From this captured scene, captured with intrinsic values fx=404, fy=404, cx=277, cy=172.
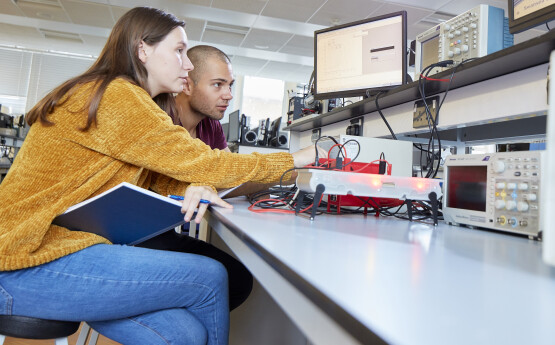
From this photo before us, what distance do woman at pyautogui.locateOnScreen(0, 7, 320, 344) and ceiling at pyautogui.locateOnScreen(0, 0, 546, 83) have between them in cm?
432

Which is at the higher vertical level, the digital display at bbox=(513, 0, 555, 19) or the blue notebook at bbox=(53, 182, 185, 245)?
the digital display at bbox=(513, 0, 555, 19)

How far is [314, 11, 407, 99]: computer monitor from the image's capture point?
147cm

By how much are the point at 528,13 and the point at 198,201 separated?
880mm

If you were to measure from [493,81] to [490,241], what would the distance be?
25.6 inches

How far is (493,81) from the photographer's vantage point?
1145 millimetres

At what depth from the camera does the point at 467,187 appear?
0.88 metres

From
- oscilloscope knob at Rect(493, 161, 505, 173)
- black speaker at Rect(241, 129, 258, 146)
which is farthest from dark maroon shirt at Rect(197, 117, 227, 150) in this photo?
black speaker at Rect(241, 129, 258, 146)

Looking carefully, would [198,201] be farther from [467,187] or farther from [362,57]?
[362,57]

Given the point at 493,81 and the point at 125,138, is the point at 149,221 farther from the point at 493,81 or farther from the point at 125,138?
the point at 493,81

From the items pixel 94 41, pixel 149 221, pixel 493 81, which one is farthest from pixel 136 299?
pixel 94 41

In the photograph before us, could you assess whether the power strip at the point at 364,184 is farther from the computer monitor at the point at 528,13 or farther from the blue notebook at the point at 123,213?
the computer monitor at the point at 528,13

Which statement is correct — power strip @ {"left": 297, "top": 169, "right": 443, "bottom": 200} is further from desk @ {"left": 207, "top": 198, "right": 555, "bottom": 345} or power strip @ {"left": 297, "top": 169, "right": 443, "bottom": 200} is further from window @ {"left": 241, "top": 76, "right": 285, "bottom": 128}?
window @ {"left": 241, "top": 76, "right": 285, "bottom": 128}

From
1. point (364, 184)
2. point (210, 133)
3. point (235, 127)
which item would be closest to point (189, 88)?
point (210, 133)

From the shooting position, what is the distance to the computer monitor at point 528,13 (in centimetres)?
90
